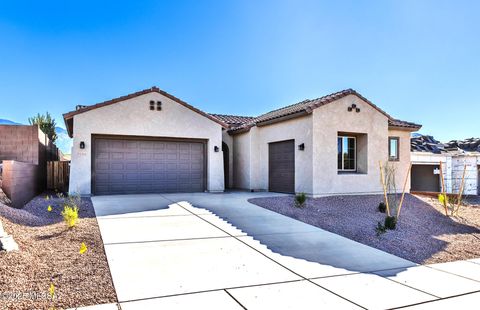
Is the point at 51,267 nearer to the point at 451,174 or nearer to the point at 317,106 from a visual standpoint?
the point at 317,106

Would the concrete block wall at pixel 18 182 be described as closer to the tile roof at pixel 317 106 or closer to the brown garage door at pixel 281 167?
the tile roof at pixel 317 106

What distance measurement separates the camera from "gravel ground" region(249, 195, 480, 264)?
743cm

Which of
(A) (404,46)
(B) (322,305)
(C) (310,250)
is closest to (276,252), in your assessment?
(C) (310,250)

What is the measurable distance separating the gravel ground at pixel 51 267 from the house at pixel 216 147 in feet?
22.9

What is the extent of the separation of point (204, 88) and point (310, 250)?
53.5 feet

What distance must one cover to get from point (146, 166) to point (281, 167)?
611 cm

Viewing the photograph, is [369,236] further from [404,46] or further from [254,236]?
[404,46]

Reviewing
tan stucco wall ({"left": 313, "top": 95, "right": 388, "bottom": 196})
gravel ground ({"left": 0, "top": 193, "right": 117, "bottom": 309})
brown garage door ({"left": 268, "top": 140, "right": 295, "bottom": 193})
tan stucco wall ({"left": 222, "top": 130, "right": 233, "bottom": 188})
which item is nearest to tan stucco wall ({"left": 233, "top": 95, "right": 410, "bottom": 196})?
tan stucco wall ({"left": 313, "top": 95, "right": 388, "bottom": 196})

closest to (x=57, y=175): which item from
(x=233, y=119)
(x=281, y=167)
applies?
(x=233, y=119)

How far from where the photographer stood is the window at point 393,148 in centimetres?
1627

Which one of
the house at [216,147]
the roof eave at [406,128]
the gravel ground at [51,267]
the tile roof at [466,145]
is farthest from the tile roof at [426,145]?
the gravel ground at [51,267]

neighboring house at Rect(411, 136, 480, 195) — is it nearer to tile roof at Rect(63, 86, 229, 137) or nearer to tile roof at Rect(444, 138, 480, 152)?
tile roof at Rect(444, 138, 480, 152)

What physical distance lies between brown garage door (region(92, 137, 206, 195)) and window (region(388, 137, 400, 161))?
8.93m

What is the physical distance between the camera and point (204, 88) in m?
21.4
